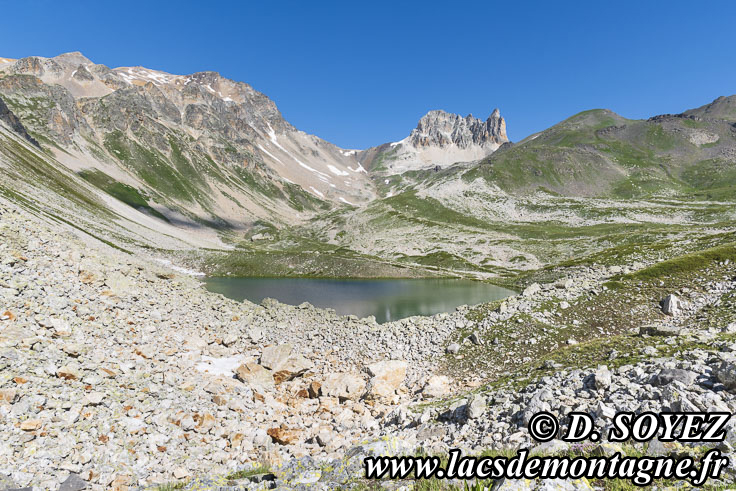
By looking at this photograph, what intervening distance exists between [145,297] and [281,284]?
6719cm

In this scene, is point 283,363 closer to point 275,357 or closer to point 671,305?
point 275,357

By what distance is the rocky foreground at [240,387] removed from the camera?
1160 cm

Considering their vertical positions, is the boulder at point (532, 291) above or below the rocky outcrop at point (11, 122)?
below

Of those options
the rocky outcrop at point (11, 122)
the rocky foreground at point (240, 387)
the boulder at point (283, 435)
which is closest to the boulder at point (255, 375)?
the rocky foreground at point (240, 387)

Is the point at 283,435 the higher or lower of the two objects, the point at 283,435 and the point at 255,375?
the lower

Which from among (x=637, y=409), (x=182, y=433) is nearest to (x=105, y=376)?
(x=182, y=433)

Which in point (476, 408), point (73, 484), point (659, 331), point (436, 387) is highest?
point (659, 331)

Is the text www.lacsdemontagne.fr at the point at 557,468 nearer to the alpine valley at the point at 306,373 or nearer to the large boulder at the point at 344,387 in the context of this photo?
the alpine valley at the point at 306,373

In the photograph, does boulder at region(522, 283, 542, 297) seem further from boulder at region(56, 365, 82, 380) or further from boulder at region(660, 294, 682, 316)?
boulder at region(56, 365, 82, 380)

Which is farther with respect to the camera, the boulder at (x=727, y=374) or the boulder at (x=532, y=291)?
the boulder at (x=532, y=291)

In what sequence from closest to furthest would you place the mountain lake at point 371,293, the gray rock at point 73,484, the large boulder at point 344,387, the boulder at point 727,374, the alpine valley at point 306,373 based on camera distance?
the boulder at point 727,374 → the gray rock at point 73,484 → the alpine valley at point 306,373 → the large boulder at point 344,387 → the mountain lake at point 371,293

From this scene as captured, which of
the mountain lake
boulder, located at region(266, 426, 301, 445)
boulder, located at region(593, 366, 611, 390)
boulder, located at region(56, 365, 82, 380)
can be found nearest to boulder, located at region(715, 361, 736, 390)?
boulder, located at region(593, 366, 611, 390)

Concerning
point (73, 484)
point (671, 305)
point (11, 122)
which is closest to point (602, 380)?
point (73, 484)

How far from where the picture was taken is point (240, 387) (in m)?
21.6
